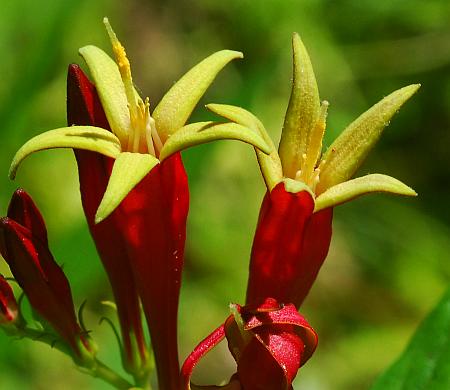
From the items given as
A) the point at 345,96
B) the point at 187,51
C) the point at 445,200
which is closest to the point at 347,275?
the point at 445,200

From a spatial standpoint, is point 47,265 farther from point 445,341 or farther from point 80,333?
point 445,341

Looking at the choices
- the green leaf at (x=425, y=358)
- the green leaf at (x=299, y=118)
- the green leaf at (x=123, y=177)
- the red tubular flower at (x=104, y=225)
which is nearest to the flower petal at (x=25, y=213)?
the red tubular flower at (x=104, y=225)

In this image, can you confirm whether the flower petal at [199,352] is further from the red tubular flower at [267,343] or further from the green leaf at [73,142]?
the green leaf at [73,142]

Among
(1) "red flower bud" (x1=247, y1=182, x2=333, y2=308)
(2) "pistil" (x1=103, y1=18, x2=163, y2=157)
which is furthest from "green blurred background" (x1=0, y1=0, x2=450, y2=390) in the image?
(1) "red flower bud" (x1=247, y1=182, x2=333, y2=308)

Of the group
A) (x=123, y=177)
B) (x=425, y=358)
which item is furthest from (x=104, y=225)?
(x=425, y=358)

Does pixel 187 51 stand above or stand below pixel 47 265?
above

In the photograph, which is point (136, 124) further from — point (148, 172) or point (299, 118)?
point (299, 118)

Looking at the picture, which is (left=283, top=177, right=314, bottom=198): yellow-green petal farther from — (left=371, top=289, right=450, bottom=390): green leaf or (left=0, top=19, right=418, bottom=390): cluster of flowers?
(left=371, top=289, right=450, bottom=390): green leaf
